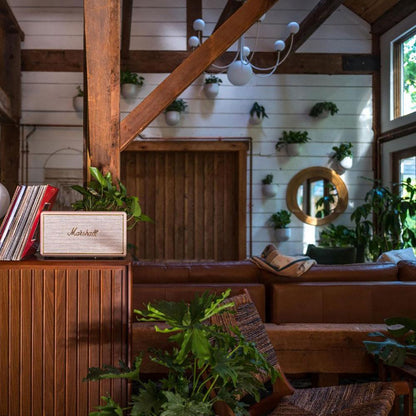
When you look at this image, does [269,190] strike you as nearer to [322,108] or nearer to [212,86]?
[322,108]

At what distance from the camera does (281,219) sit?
642 cm

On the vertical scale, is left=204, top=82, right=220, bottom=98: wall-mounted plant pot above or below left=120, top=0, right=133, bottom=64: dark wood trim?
below

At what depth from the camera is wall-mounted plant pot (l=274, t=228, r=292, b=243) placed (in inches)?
253

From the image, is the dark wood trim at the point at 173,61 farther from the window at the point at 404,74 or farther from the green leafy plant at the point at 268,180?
the green leafy plant at the point at 268,180

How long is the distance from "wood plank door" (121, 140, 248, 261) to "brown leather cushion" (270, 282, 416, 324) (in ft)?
12.6

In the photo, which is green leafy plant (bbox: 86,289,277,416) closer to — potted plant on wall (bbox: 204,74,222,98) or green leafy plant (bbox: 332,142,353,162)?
potted plant on wall (bbox: 204,74,222,98)

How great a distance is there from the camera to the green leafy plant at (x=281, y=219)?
21.1ft

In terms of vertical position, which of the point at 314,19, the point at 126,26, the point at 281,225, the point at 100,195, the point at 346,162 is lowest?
the point at 281,225

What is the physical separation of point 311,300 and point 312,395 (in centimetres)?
81

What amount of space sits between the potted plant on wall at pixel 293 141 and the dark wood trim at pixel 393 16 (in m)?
1.73

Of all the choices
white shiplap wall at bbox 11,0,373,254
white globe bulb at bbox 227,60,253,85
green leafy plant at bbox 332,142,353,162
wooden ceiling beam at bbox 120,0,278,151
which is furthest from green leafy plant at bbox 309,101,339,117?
wooden ceiling beam at bbox 120,0,278,151

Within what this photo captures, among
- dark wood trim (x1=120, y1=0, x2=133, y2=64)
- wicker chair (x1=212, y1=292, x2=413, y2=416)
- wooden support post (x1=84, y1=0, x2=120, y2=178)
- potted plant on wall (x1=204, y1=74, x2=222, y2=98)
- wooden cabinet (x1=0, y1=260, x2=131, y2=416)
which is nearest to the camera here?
wooden cabinet (x1=0, y1=260, x2=131, y2=416)

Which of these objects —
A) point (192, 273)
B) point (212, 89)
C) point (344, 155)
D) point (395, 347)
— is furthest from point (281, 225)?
point (395, 347)

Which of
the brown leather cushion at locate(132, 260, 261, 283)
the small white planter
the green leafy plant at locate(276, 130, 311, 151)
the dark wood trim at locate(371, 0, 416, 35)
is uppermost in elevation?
the dark wood trim at locate(371, 0, 416, 35)
